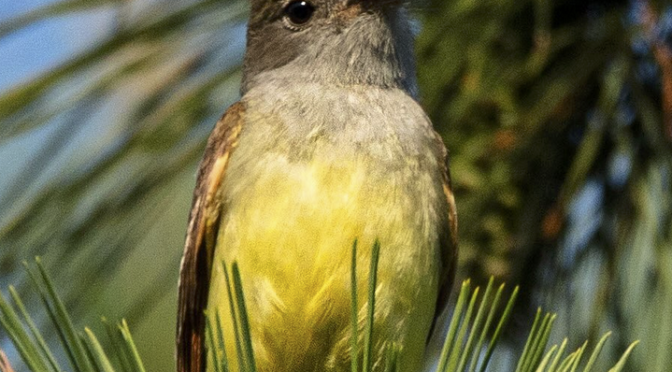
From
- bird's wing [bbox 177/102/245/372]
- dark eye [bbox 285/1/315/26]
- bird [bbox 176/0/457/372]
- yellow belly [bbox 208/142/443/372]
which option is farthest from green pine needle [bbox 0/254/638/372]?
dark eye [bbox 285/1/315/26]

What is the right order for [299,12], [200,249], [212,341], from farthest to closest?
[299,12], [200,249], [212,341]

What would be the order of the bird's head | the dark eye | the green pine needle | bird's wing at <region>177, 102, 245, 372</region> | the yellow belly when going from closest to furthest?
the green pine needle, the yellow belly, bird's wing at <region>177, 102, 245, 372</region>, the bird's head, the dark eye

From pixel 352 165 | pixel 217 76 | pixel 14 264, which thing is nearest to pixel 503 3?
pixel 352 165

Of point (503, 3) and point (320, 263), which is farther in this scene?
point (503, 3)

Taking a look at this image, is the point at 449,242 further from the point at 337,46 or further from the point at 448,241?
the point at 337,46

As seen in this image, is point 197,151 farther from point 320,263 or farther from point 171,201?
point 320,263

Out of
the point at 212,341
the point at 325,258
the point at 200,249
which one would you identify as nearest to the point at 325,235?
the point at 325,258

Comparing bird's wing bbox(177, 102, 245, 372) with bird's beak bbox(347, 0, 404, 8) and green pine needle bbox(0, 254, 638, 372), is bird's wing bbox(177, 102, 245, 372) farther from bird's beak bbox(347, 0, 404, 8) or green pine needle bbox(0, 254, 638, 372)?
green pine needle bbox(0, 254, 638, 372)
